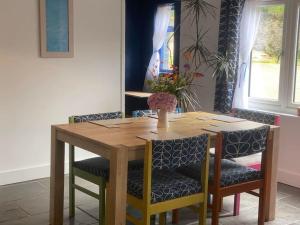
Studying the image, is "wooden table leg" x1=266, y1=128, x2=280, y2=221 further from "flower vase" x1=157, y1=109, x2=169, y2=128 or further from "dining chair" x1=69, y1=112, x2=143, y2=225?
"dining chair" x1=69, y1=112, x2=143, y2=225

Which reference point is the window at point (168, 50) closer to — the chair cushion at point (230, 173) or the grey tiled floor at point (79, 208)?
the grey tiled floor at point (79, 208)

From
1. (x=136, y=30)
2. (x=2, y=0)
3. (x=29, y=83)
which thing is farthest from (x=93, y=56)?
(x=136, y=30)

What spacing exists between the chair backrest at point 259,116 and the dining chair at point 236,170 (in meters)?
0.44

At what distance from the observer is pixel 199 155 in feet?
9.02

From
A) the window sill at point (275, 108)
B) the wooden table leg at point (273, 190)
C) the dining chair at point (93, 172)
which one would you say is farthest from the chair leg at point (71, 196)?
the window sill at point (275, 108)

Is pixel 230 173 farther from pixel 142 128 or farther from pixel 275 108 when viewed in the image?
pixel 275 108

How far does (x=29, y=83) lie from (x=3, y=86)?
0.26 m

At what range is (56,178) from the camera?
322 centimetres

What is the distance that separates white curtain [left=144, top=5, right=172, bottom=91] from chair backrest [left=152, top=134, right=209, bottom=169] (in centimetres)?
429

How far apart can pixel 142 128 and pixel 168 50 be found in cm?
399

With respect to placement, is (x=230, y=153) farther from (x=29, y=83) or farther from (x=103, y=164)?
(x=29, y=83)

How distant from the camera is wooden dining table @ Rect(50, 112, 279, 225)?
8.64ft

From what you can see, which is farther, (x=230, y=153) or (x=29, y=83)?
(x=29, y=83)

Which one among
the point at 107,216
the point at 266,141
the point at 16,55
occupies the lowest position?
the point at 107,216
